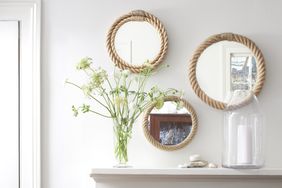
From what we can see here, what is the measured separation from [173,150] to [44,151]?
619 mm

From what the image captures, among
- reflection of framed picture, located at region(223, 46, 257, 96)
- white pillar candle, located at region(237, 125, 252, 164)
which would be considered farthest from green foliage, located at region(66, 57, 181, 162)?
white pillar candle, located at region(237, 125, 252, 164)

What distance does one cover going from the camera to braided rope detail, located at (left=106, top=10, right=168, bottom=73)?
2.49m

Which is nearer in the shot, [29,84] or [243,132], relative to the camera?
[243,132]

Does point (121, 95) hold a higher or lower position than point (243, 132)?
higher

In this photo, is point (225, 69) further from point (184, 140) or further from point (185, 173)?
point (185, 173)

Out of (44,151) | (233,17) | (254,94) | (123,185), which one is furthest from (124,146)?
(233,17)

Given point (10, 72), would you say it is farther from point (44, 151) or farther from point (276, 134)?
point (276, 134)

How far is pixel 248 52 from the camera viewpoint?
250 centimetres

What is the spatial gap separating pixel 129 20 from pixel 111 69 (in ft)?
0.82

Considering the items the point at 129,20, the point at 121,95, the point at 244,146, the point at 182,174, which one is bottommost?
the point at 182,174

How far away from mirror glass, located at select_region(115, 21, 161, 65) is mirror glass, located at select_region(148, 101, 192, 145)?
252mm

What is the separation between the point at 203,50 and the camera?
→ 250cm

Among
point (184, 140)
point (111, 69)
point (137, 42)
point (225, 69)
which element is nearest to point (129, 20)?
point (137, 42)

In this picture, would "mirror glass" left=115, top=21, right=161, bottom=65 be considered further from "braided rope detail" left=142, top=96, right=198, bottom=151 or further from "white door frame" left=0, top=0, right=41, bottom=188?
"white door frame" left=0, top=0, right=41, bottom=188
